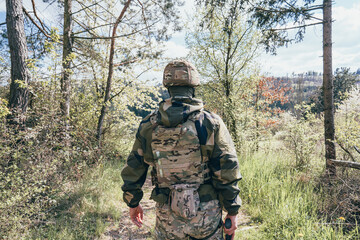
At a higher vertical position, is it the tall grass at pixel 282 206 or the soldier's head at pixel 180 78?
the soldier's head at pixel 180 78

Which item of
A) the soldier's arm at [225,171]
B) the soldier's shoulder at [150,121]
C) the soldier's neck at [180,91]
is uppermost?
the soldier's neck at [180,91]

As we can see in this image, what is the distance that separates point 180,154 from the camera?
1693mm

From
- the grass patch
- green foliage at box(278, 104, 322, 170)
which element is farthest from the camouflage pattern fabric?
green foliage at box(278, 104, 322, 170)

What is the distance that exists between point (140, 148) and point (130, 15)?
5.56 metres

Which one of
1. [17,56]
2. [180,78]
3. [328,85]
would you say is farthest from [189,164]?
[17,56]

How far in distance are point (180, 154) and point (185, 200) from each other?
1.25 feet

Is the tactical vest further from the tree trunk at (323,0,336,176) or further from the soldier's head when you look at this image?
the tree trunk at (323,0,336,176)

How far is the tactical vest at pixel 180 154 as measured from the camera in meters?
1.65

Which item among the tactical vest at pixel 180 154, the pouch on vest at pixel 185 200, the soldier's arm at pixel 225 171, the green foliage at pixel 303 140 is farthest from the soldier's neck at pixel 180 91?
the green foliage at pixel 303 140

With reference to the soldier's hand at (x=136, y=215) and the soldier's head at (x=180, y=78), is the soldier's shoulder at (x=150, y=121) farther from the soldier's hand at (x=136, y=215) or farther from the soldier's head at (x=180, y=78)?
the soldier's hand at (x=136, y=215)

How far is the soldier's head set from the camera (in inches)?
67.6

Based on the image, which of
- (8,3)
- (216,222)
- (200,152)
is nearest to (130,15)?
(8,3)

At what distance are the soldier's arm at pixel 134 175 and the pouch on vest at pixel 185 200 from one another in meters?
0.37

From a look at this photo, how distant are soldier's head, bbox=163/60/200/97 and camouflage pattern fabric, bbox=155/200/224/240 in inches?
39.6
